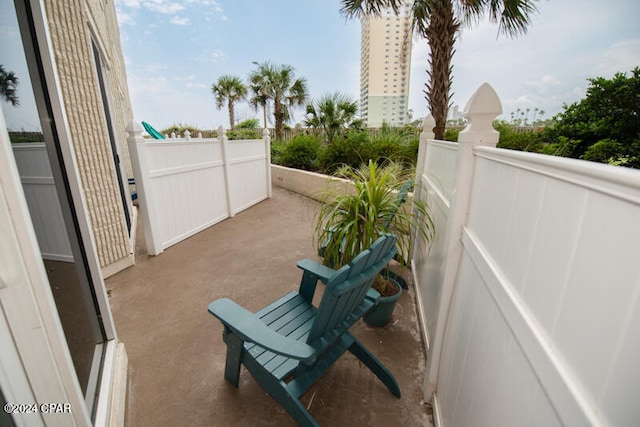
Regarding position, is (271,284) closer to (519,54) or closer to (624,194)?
(624,194)

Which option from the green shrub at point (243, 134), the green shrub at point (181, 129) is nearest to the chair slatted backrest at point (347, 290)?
the green shrub at point (243, 134)

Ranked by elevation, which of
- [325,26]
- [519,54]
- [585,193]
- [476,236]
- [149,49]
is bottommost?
[476,236]

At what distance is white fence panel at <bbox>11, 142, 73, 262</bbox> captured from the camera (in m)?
1.02

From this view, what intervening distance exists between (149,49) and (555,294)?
1520 centimetres

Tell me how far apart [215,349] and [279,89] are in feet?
44.4

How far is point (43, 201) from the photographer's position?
1.25 metres

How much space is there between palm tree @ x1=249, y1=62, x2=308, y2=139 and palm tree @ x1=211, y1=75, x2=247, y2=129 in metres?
5.02

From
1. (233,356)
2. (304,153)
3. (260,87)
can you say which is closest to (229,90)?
(260,87)

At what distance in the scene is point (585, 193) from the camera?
555 millimetres

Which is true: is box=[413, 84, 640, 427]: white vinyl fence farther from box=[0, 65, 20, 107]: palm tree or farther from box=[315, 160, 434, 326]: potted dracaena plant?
box=[0, 65, 20, 107]: palm tree

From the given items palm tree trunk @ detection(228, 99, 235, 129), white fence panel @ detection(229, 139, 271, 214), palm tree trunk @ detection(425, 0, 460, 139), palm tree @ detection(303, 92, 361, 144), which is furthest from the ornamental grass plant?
palm tree trunk @ detection(228, 99, 235, 129)

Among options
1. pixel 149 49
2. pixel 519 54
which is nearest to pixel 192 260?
pixel 519 54

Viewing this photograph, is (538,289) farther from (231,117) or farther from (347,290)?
(231,117)

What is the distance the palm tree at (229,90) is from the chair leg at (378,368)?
19343 millimetres
